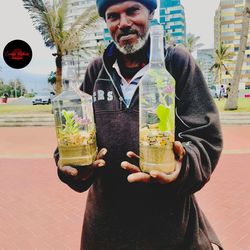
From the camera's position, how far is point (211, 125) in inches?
49.3

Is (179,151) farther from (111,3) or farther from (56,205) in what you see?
(56,205)

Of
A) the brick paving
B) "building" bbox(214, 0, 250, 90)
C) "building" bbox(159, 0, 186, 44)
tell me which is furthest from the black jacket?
"building" bbox(159, 0, 186, 44)

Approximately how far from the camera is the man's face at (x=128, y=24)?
1.29 m

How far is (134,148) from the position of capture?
4.37 feet

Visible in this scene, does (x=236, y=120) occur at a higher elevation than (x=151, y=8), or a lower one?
lower

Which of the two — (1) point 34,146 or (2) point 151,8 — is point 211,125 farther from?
(1) point 34,146

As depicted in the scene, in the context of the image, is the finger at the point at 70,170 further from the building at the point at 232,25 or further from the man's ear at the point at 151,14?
the building at the point at 232,25

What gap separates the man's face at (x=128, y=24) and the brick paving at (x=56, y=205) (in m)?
2.69

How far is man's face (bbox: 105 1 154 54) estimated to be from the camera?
1290mm

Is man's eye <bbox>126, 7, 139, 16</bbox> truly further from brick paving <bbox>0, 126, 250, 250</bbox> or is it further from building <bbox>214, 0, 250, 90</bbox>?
building <bbox>214, 0, 250, 90</bbox>

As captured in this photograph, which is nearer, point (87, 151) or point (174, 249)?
point (87, 151)

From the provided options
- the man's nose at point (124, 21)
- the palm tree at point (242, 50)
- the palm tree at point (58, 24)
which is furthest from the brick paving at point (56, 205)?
the palm tree at point (58, 24)

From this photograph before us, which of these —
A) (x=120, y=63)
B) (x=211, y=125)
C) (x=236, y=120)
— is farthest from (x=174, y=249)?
(x=236, y=120)

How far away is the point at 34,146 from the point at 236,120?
8.48 metres
